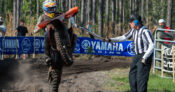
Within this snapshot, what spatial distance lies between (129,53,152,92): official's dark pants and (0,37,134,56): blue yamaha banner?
312 inches

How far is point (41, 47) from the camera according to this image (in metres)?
18.8

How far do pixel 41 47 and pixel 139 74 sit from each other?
459 inches

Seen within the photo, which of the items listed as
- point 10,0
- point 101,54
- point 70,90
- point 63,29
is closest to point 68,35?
point 63,29

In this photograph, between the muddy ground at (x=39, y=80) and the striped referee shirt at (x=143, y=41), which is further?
the muddy ground at (x=39, y=80)

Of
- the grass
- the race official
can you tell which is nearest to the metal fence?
the grass

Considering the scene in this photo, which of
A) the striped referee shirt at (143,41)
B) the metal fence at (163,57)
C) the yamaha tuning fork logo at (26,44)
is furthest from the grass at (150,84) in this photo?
the yamaha tuning fork logo at (26,44)

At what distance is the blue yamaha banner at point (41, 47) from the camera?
17375 millimetres

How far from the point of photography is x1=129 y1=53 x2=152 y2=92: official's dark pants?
7622 mm

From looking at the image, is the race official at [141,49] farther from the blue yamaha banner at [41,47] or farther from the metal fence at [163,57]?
the blue yamaha banner at [41,47]

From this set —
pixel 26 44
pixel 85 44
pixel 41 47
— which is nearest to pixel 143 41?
pixel 26 44

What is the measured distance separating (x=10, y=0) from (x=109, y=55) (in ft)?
159

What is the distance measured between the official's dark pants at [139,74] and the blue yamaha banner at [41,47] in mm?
7922

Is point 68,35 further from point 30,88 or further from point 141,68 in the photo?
point 30,88

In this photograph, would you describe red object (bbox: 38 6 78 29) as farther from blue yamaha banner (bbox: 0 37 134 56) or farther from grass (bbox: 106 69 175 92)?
blue yamaha banner (bbox: 0 37 134 56)
